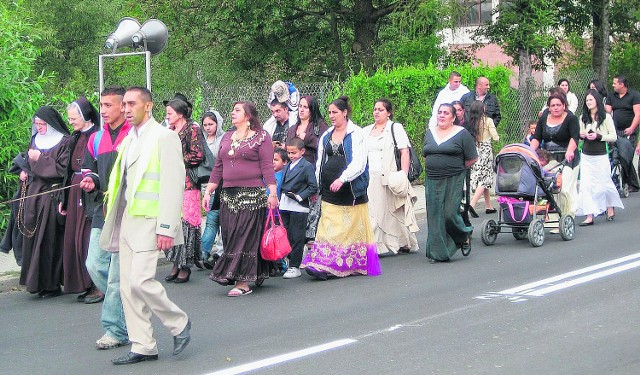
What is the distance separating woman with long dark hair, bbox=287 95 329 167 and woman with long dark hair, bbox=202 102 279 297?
5.03 feet

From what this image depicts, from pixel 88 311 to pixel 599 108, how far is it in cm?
778

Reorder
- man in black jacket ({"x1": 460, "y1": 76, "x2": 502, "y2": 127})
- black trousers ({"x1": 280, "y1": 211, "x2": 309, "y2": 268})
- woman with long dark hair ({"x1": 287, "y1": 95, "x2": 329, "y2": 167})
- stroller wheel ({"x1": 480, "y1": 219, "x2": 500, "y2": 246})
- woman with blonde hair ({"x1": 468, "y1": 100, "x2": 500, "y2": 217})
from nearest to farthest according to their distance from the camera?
black trousers ({"x1": 280, "y1": 211, "x2": 309, "y2": 268})
woman with long dark hair ({"x1": 287, "y1": 95, "x2": 329, "y2": 167})
stroller wheel ({"x1": 480, "y1": 219, "x2": 500, "y2": 246})
woman with blonde hair ({"x1": 468, "y1": 100, "x2": 500, "y2": 217})
man in black jacket ({"x1": 460, "y1": 76, "x2": 502, "y2": 127})

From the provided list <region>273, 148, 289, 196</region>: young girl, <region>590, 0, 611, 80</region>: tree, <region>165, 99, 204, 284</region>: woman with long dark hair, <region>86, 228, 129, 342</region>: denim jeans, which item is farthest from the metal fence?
<region>590, 0, 611, 80</region>: tree

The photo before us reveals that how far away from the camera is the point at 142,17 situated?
27.8 m

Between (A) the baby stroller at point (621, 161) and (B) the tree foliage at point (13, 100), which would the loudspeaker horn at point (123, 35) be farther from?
(A) the baby stroller at point (621, 161)

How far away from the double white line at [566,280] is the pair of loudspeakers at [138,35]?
6.82 metres

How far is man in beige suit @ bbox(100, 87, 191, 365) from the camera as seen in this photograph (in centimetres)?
743

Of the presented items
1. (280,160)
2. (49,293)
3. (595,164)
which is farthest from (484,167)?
(49,293)

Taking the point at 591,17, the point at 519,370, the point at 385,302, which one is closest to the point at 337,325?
the point at 385,302

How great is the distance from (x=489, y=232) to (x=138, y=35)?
5.45m

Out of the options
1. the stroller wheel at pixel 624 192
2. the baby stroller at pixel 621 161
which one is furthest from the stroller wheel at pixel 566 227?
the stroller wheel at pixel 624 192

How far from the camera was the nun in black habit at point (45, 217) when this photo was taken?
10445 millimetres

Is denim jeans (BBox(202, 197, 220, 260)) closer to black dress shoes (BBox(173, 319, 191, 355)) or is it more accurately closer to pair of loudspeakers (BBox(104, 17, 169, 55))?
pair of loudspeakers (BBox(104, 17, 169, 55))

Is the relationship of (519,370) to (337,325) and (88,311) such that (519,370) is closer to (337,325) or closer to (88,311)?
(337,325)
